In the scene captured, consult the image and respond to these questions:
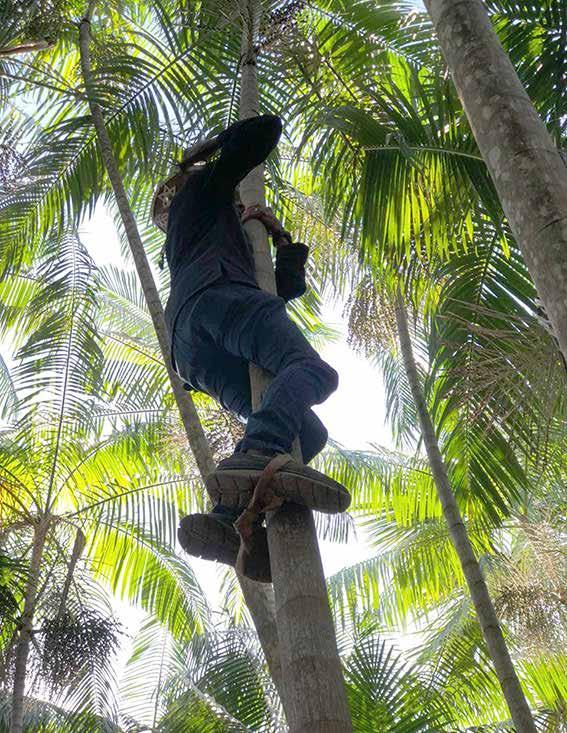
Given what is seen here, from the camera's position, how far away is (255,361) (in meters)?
3.16

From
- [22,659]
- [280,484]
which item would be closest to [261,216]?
[280,484]

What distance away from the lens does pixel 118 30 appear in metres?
8.05

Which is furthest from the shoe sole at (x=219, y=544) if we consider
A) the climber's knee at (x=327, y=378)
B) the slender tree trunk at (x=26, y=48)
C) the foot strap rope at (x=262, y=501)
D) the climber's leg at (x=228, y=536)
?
the slender tree trunk at (x=26, y=48)

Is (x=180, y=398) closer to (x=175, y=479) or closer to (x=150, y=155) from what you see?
(x=150, y=155)

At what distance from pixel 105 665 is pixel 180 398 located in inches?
88.2

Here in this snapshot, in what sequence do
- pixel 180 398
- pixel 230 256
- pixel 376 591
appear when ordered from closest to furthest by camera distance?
pixel 230 256, pixel 180 398, pixel 376 591

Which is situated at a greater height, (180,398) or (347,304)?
(347,304)

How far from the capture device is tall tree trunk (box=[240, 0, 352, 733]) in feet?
6.79

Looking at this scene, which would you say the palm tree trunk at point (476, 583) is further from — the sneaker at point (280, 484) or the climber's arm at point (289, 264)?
the sneaker at point (280, 484)

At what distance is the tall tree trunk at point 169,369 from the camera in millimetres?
3516

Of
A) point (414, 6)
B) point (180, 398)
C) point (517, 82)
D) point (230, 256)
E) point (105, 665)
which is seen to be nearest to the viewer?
point (517, 82)

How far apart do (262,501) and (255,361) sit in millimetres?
719

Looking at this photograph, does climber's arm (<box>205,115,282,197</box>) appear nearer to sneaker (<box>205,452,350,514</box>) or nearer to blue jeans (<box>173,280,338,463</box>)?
blue jeans (<box>173,280,338,463</box>)

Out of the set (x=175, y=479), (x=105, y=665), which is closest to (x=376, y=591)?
(x=175, y=479)
